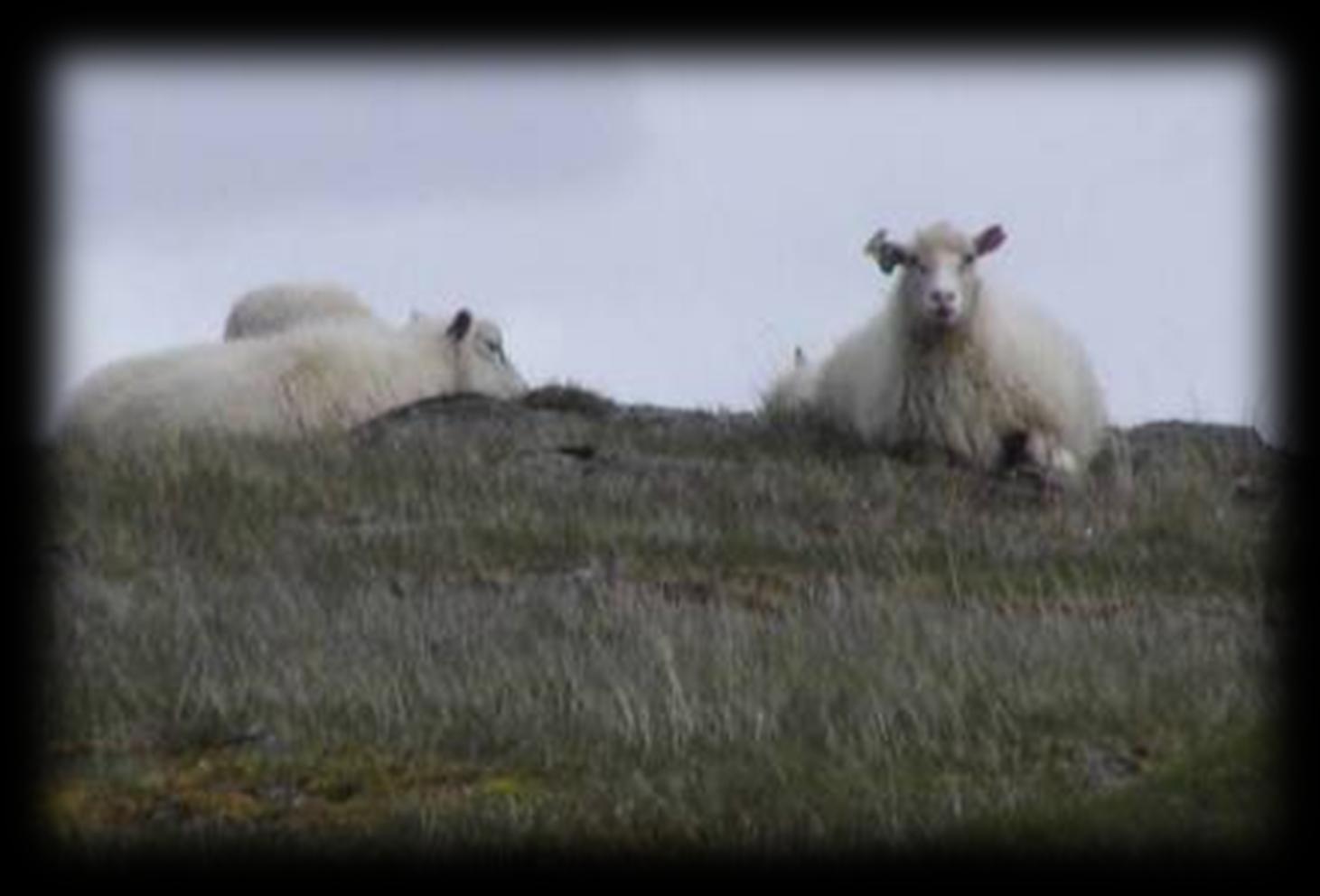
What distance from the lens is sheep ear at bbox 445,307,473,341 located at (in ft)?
81.4

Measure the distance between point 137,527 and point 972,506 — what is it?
14.0ft

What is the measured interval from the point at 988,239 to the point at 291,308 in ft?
23.8

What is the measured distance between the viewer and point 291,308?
26672mm

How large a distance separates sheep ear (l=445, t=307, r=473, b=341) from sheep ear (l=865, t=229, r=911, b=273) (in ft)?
14.9

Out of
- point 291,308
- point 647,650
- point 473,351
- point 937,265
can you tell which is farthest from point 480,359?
point 647,650

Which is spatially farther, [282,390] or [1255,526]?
[282,390]

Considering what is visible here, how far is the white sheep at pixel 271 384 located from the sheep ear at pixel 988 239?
4.25 metres

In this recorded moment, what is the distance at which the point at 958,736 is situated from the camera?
1090 cm

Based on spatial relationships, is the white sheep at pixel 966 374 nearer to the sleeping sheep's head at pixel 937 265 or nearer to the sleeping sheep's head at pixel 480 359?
the sleeping sheep's head at pixel 937 265

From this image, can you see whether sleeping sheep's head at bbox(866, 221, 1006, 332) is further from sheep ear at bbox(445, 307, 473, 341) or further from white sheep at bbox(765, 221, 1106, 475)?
sheep ear at bbox(445, 307, 473, 341)

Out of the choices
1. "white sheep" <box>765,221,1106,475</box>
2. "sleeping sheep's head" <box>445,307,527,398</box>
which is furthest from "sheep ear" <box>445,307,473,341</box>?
"white sheep" <box>765,221,1106,475</box>

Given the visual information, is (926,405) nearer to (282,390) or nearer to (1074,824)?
(282,390)

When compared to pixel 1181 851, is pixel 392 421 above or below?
above

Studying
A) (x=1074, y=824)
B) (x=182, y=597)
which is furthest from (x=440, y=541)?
(x=1074, y=824)
